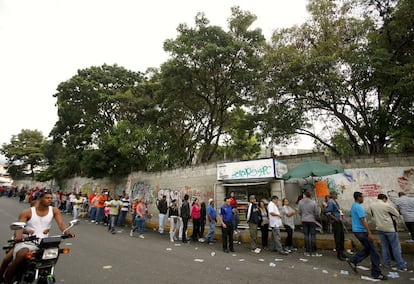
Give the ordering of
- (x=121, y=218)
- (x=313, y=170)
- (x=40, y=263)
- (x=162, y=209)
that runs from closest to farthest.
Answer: (x=40, y=263) < (x=313, y=170) < (x=162, y=209) < (x=121, y=218)

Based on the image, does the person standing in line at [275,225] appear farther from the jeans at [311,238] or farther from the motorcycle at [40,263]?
the motorcycle at [40,263]

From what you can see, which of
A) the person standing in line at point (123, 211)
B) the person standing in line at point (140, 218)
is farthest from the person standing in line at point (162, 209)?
the person standing in line at point (123, 211)

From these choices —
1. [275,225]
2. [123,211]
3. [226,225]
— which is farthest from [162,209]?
[275,225]

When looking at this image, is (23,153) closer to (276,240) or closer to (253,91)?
(253,91)

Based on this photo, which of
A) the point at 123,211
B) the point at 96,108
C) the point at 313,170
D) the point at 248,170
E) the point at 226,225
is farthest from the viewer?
the point at 96,108

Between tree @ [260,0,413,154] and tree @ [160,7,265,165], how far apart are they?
127 cm

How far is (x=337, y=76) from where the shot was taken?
10.8 meters

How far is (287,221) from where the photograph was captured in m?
8.09

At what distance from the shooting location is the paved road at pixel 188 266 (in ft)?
16.5

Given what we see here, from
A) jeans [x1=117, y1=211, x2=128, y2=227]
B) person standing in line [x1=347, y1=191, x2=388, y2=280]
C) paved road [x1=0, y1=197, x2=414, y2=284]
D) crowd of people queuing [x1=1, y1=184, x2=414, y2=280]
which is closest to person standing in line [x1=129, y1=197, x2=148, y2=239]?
crowd of people queuing [x1=1, y1=184, x2=414, y2=280]

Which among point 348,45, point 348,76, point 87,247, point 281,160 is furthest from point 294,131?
point 87,247

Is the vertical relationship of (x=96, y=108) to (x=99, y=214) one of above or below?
above

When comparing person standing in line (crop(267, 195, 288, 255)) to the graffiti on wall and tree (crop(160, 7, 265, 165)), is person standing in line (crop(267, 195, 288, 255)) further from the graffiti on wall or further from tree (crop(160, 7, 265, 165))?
the graffiti on wall

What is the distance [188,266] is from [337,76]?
998 centimetres
